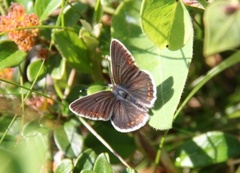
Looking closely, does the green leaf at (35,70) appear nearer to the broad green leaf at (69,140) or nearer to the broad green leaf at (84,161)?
the broad green leaf at (69,140)

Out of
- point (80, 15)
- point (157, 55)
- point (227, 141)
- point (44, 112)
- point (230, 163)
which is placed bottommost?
point (230, 163)

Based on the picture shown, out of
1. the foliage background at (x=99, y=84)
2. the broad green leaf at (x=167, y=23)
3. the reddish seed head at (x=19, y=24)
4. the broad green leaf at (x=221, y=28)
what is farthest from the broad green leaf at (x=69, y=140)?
the broad green leaf at (x=221, y=28)

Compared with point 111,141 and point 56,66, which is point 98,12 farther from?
point 111,141

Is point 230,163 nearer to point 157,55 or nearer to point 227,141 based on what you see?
point 227,141

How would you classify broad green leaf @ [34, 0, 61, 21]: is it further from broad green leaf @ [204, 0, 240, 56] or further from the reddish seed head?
broad green leaf @ [204, 0, 240, 56]

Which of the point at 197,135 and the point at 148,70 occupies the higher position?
the point at 148,70

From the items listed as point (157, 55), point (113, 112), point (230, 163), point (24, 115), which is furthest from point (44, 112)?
point (230, 163)
